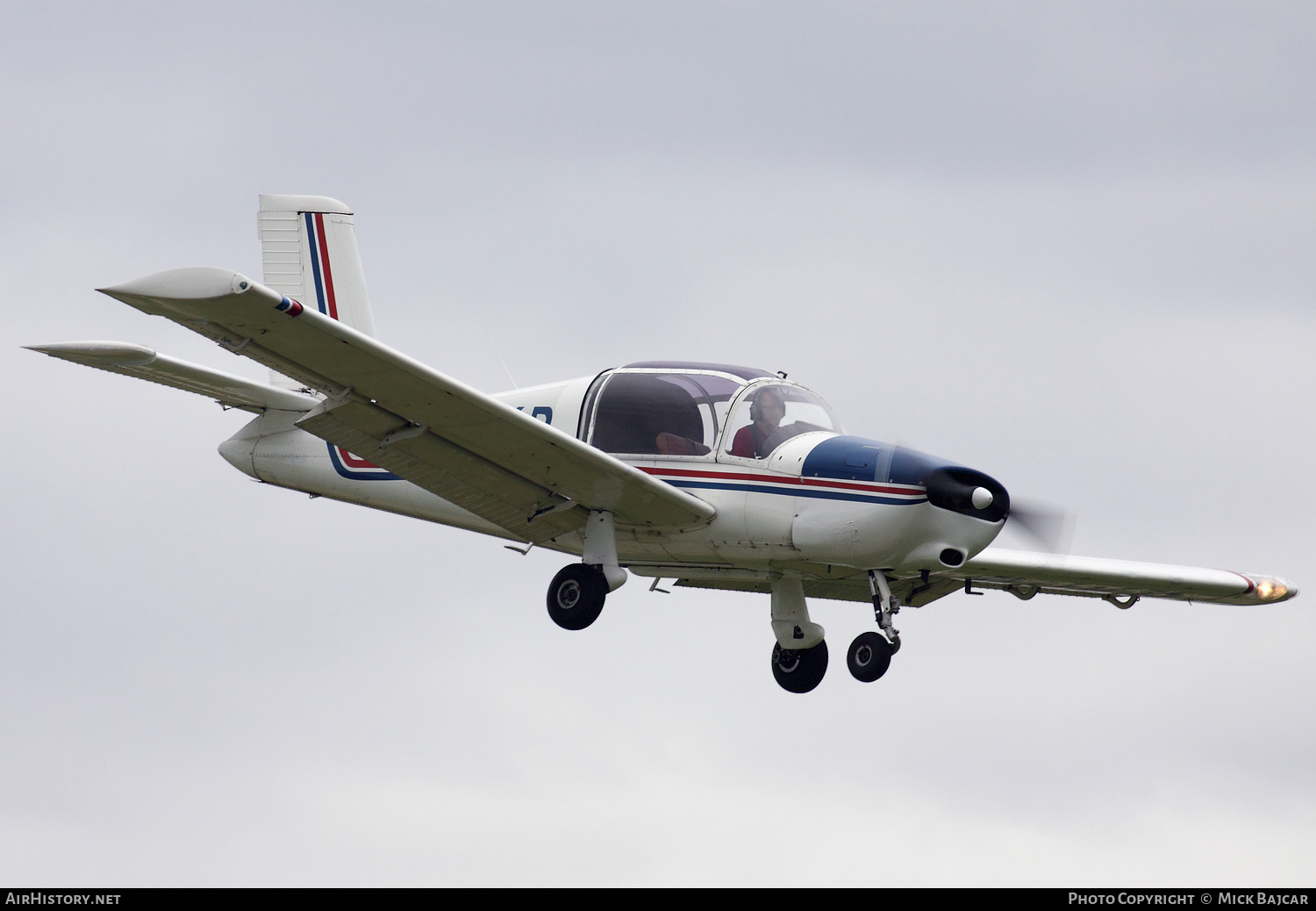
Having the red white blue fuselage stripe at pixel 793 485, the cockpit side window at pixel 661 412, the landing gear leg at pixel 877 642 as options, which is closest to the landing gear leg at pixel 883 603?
the landing gear leg at pixel 877 642

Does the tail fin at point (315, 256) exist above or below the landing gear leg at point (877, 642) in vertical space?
above

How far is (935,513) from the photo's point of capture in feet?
54.2

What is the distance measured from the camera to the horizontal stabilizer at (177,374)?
16156 millimetres

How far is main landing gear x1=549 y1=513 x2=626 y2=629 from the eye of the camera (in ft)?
55.1

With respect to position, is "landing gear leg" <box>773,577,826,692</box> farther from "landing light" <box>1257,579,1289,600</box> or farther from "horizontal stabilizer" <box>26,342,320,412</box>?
"landing light" <box>1257,579,1289,600</box>

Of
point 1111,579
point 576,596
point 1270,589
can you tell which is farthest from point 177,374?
point 1270,589

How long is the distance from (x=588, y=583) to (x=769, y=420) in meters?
2.45

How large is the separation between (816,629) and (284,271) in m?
7.76

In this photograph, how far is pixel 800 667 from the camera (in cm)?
1888

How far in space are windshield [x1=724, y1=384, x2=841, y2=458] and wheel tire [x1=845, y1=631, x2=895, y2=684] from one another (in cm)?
223

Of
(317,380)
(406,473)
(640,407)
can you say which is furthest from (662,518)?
(317,380)

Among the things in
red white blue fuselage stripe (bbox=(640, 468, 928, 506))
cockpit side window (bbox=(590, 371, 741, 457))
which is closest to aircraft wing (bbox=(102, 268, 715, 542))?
red white blue fuselage stripe (bbox=(640, 468, 928, 506))

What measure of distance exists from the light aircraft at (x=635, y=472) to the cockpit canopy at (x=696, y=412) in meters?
0.02

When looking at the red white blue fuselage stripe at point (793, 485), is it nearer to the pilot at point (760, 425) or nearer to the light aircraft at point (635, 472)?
the light aircraft at point (635, 472)
